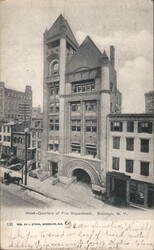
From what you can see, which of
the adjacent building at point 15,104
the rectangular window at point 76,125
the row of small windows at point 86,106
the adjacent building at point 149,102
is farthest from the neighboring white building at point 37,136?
the adjacent building at point 149,102

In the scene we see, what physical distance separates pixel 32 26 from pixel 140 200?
6700 mm

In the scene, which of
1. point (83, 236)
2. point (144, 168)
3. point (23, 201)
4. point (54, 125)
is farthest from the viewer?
point (54, 125)

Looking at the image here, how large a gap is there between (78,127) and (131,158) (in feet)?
8.89

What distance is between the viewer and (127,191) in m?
5.07

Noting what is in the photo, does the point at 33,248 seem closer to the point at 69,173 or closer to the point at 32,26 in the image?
the point at 69,173

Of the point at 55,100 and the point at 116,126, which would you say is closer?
the point at 116,126

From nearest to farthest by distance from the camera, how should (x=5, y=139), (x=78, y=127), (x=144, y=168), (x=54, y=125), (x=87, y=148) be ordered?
(x=144, y=168), (x=5, y=139), (x=87, y=148), (x=78, y=127), (x=54, y=125)

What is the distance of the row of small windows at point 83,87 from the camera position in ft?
20.2

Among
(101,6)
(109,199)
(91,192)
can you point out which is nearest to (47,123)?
(91,192)

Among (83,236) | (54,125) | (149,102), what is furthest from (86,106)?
(83,236)

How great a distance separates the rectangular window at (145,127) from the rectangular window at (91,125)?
1.83 meters

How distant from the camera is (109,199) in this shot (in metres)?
4.34

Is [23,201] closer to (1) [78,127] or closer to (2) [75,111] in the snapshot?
(1) [78,127]

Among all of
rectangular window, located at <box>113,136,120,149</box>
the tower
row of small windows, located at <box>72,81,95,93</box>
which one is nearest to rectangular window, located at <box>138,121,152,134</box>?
rectangular window, located at <box>113,136,120,149</box>
